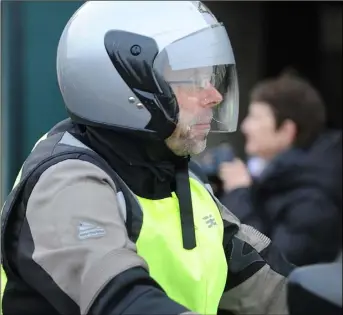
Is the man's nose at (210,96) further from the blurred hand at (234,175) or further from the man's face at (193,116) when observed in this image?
the blurred hand at (234,175)

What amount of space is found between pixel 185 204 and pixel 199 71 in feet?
0.61

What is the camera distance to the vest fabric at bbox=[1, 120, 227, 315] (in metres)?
1.18

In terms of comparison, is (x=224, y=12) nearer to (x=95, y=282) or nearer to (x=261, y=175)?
(x=261, y=175)

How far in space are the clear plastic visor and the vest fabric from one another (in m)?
0.13

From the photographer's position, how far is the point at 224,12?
1.52 metres

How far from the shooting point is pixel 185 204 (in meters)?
1.29

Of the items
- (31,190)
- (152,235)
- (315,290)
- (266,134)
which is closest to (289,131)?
(266,134)

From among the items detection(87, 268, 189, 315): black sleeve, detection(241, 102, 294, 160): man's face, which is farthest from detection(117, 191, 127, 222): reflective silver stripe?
detection(241, 102, 294, 160): man's face

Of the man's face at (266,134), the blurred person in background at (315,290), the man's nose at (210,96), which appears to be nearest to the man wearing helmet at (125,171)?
the man's nose at (210,96)

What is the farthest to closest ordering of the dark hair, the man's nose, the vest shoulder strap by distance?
the dark hair
the man's nose
the vest shoulder strap

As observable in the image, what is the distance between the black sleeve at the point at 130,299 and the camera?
1046 millimetres

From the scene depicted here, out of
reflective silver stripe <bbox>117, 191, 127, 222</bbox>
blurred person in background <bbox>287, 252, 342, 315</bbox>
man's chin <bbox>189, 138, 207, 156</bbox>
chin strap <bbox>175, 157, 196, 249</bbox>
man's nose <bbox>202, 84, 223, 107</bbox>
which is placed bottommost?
blurred person in background <bbox>287, 252, 342, 315</bbox>

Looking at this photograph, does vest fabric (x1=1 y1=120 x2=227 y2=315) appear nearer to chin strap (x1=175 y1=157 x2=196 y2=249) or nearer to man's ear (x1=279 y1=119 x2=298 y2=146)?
chin strap (x1=175 y1=157 x2=196 y2=249)

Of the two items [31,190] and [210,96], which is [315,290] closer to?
[210,96]
